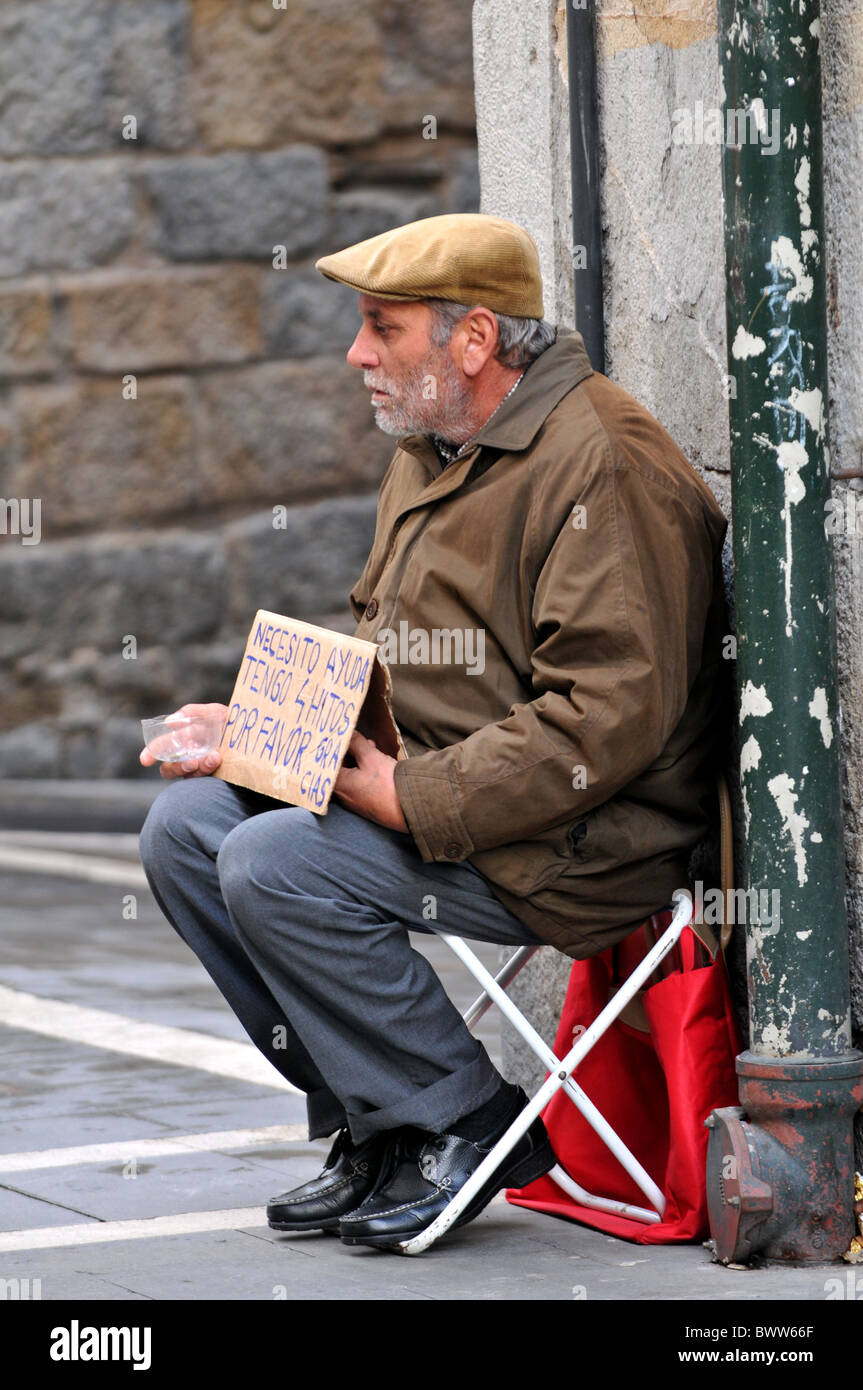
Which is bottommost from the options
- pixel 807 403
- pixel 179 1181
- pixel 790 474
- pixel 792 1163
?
pixel 179 1181

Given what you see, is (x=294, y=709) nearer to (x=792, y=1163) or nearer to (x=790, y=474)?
(x=790, y=474)

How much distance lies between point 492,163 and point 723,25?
118 cm

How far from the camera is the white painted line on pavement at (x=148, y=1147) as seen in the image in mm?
4090

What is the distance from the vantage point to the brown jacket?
3244 mm

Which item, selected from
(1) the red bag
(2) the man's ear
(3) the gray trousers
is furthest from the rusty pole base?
(2) the man's ear

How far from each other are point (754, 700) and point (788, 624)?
0.13 meters

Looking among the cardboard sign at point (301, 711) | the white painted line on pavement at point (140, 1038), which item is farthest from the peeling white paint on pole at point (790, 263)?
the white painted line on pavement at point (140, 1038)

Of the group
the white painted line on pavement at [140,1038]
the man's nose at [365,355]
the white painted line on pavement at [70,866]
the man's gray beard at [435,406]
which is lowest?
the white painted line on pavement at [140,1038]

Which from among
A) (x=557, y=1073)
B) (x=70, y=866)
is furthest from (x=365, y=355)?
(x=70, y=866)

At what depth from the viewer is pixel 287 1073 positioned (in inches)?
144

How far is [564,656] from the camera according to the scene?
3281 millimetres

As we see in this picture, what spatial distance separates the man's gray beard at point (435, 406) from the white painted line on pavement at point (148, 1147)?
1.48 metres

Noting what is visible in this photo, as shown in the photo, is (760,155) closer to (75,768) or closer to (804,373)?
(804,373)

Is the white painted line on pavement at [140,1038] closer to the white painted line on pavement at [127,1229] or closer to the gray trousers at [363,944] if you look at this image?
the white painted line on pavement at [127,1229]
